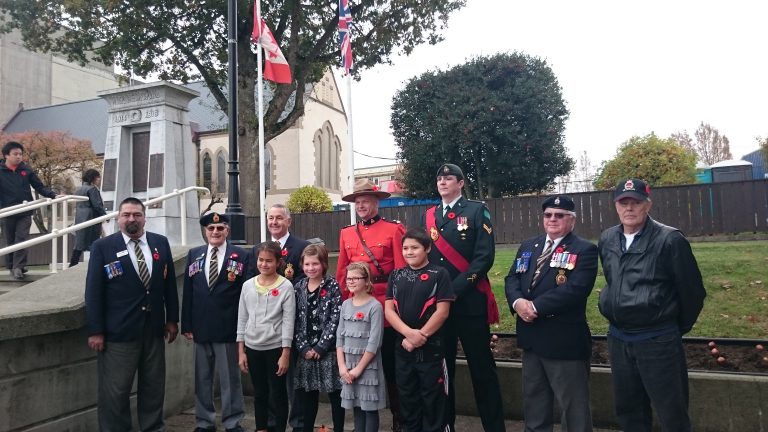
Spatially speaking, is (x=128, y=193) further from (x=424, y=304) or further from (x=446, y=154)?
(x=446, y=154)

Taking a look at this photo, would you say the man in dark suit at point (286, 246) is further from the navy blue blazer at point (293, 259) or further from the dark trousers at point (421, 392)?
the dark trousers at point (421, 392)

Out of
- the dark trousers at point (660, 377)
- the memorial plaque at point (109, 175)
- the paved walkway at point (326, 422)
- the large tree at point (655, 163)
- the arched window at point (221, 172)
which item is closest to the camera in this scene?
the dark trousers at point (660, 377)

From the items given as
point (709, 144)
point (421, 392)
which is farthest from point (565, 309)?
point (709, 144)

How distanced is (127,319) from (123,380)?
512 millimetres

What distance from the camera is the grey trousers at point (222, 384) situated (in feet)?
15.8

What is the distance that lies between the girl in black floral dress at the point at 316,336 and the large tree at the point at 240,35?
501 inches

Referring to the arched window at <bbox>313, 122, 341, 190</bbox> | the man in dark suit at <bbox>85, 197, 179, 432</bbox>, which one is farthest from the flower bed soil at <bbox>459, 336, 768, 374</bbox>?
the arched window at <bbox>313, 122, 341, 190</bbox>

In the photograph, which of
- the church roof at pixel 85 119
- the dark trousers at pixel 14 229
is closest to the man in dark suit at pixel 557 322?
the dark trousers at pixel 14 229

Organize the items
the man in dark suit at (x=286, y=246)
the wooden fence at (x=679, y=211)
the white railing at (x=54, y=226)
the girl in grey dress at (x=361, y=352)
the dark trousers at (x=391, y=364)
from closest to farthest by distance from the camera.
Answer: the girl in grey dress at (x=361, y=352) < the dark trousers at (x=391, y=364) < the man in dark suit at (x=286, y=246) < the white railing at (x=54, y=226) < the wooden fence at (x=679, y=211)

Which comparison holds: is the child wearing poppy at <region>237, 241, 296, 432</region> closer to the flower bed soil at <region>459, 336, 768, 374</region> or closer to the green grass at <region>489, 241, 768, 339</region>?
the flower bed soil at <region>459, 336, 768, 374</region>

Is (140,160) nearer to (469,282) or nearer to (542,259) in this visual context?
(469,282)

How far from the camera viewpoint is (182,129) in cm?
1002

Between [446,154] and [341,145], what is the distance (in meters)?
20.0

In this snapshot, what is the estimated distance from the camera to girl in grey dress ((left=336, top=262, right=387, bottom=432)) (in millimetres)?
4059
